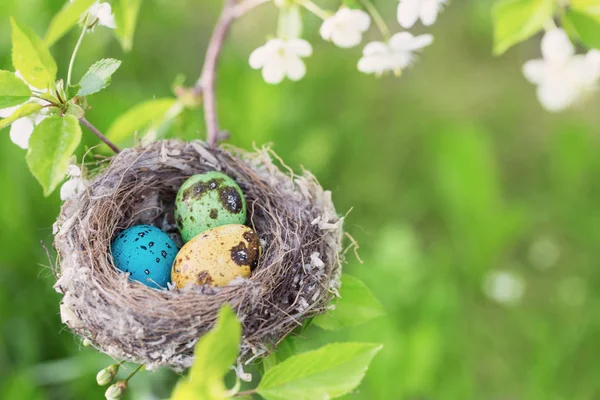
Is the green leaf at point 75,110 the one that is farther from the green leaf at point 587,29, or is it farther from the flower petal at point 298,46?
the green leaf at point 587,29

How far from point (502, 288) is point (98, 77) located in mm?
1914

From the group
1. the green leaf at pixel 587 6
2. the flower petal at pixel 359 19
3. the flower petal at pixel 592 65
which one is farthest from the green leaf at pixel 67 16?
the flower petal at pixel 592 65

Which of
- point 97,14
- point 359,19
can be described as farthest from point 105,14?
point 359,19

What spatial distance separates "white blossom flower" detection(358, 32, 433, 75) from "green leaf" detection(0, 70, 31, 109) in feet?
1.70

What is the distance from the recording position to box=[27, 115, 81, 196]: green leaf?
0.76 metres

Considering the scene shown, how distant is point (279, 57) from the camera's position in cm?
109

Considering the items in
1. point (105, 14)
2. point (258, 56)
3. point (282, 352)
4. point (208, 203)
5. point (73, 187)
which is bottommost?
point (282, 352)

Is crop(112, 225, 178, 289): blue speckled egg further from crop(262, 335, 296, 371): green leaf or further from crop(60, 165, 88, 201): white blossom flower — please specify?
crop(262, 335, 296, 371): green leaf

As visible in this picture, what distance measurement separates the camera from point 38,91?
32.7 inches

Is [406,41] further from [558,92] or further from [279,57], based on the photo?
[558,92]

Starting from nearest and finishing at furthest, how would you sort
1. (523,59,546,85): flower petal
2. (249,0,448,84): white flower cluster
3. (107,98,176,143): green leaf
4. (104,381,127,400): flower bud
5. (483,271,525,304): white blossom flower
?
(104,381,127,400): flower bud, (249,0,448,84): white flower cluster, (107,98,176,143): green leaf, (523,59,546,85): flower petal, (483,271,525,304): white blossom flower

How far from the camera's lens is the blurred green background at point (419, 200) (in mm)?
1919

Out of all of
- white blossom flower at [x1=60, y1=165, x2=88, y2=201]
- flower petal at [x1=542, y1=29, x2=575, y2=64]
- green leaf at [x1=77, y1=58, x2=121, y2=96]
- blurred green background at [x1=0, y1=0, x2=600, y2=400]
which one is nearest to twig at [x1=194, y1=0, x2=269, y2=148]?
white blossom flower at [x1=60, y1=165, x2=88, y2=201]

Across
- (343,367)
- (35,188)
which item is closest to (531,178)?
(35,188)
